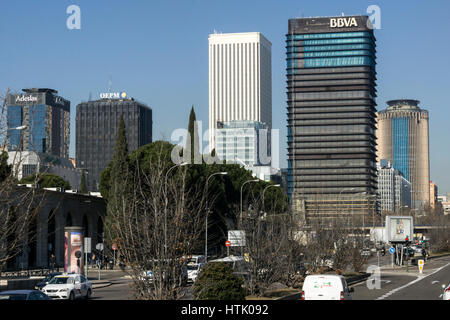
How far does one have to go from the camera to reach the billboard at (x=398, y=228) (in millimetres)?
81625

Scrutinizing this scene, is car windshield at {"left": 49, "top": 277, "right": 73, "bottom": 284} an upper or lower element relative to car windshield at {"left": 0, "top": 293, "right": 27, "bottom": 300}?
lower

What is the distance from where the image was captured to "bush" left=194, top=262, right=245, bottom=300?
24719 millimetres

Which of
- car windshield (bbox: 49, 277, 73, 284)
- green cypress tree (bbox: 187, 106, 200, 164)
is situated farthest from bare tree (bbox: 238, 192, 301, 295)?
green cypress tree (bbox: 187, 106, 200, 164)

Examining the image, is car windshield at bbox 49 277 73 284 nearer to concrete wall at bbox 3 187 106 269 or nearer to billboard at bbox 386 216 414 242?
concrete wall at bbox 3 187 106 269

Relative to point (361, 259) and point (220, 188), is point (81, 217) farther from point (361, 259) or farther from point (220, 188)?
point (361, 259)

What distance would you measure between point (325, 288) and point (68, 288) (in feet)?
53.5

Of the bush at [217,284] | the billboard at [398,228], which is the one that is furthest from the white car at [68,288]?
the billboard at [398,228]

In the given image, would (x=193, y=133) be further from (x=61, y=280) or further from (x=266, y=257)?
(x=266, y=257)

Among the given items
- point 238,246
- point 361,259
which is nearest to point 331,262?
point 361,259

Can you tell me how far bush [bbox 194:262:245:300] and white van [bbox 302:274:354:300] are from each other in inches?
105

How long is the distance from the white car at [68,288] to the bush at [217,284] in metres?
14.2

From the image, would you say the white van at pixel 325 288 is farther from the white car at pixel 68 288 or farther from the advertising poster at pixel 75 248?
the advertising poster at pixel 75 248

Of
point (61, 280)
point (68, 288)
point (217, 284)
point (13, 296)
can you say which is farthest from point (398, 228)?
point (13, 296)
